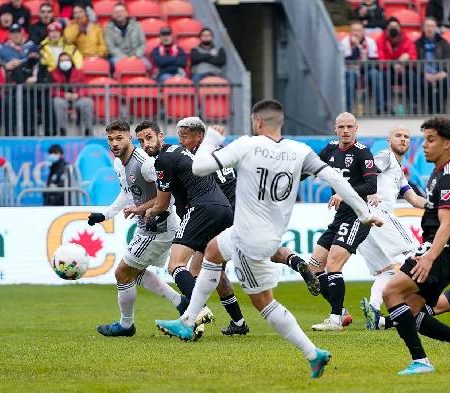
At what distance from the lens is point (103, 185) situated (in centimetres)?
2388

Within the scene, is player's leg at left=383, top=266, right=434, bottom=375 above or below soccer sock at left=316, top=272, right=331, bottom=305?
above

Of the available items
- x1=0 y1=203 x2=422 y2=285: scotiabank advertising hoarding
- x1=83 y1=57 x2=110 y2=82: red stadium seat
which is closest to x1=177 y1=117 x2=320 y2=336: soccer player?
x1=0 y1=203 x2=422 y2=285: scotiabank advertising hoarding

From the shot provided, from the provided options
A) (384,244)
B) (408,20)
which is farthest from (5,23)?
(384,244)

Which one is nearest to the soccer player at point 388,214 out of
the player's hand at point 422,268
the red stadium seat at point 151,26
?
the player's hand at point 422,268

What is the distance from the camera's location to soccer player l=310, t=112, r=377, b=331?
14.6m

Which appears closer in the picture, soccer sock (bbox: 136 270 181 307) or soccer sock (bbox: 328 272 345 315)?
soccer sock (bbox: 136 270 181 307)

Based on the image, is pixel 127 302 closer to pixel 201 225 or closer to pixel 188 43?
pixel 201 225

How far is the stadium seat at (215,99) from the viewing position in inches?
976

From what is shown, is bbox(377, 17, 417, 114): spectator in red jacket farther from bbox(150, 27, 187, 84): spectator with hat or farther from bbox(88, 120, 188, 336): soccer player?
bbox(88, 120, 188, 336): soccer player

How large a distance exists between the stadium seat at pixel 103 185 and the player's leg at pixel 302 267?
1098cm

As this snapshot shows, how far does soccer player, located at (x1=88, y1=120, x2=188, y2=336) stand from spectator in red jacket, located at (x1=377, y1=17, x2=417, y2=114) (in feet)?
41.4

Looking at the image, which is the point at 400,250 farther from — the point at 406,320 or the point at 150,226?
the point at 406,320

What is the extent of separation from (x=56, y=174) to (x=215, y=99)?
3.27m

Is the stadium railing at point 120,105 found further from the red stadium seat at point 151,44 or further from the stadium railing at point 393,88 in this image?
the red stadium seat at point 151,44
